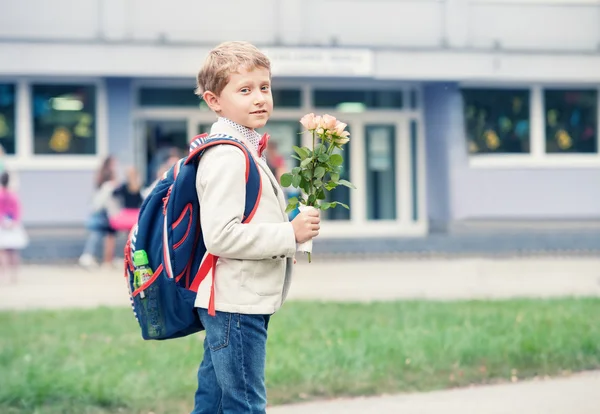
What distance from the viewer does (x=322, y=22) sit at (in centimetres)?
1731

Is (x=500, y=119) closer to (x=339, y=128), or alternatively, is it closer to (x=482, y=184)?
(x=482, y=184)

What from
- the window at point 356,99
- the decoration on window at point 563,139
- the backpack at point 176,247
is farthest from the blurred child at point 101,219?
the backpack at point 176,247

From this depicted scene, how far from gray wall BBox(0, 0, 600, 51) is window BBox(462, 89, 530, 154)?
102 centimetres

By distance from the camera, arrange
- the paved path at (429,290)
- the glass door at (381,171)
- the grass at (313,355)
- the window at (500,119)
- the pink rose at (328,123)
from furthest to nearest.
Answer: the glass door at (381,171) < the window at (500,119) < the grass at (313,355) < the paved path at (429,290) < the pink rose at (328,123)

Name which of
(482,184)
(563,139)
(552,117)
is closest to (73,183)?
(482,184)

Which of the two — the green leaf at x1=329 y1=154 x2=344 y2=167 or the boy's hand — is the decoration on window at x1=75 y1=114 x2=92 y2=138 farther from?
the boy's hand

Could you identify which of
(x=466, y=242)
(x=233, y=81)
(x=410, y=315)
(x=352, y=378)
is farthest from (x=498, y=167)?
(x=233, y=81)

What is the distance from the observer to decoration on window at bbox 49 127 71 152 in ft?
55.4

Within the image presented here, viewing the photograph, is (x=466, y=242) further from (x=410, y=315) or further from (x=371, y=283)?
(x=410, y=315)

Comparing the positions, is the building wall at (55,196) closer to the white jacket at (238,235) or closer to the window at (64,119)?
the window at (64,119)

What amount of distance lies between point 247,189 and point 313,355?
338 cm

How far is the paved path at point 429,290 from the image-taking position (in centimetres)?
535

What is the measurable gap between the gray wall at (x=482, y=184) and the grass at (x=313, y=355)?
9298 mm

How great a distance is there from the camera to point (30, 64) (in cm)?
1588
